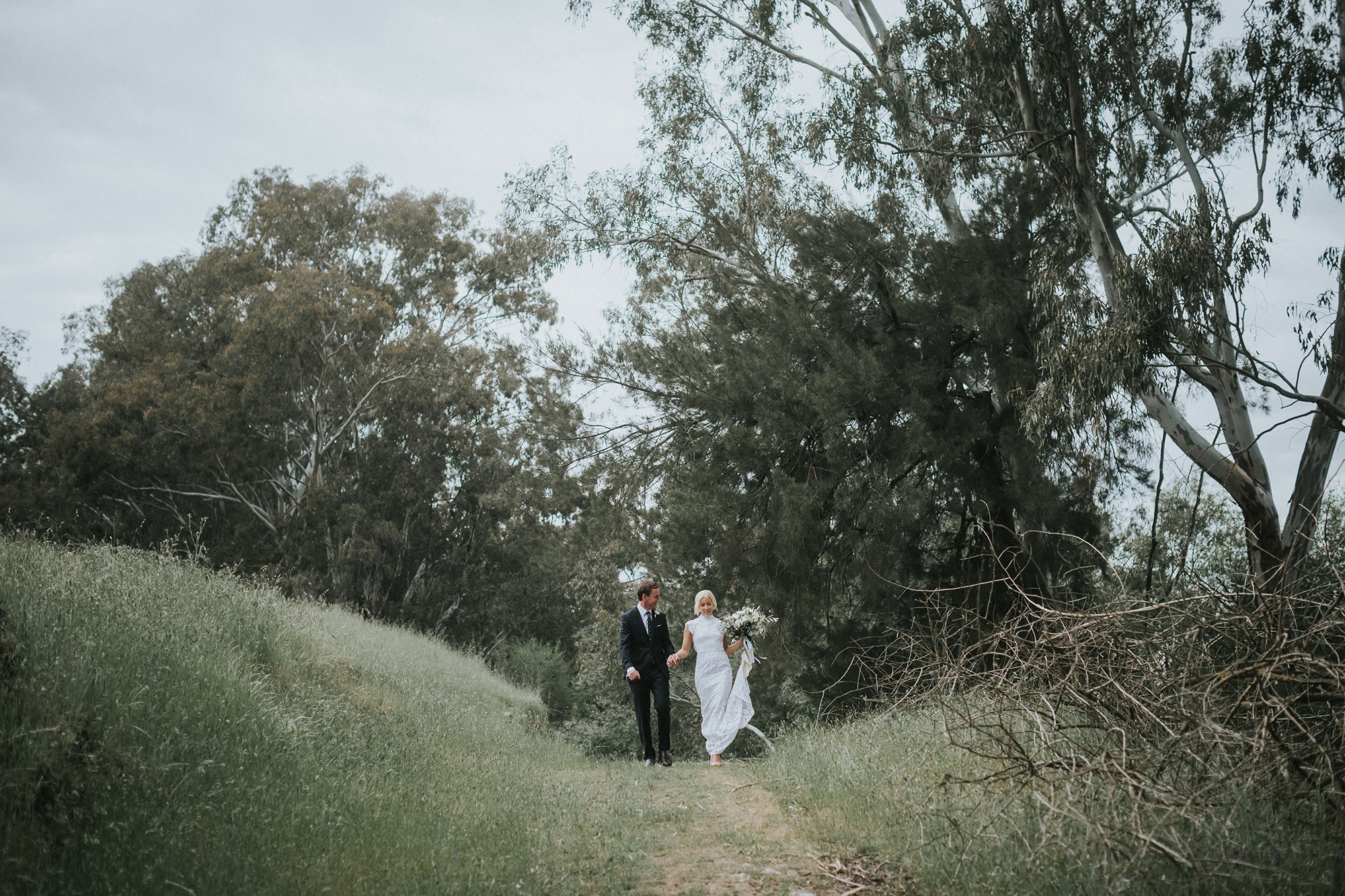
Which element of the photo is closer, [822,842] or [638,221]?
[822,842]

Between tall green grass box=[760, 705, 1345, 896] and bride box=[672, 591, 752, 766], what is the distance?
4.19 m

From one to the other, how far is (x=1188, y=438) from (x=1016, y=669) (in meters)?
7.83

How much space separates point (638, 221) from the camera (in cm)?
1712

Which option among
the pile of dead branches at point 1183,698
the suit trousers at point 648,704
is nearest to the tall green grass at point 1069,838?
the pile of dead branches at point 1183,698

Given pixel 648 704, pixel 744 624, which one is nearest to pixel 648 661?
pixel 648 704

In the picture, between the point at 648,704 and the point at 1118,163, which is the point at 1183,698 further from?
the point at 1118,163

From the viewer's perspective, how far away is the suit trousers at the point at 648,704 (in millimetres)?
8422

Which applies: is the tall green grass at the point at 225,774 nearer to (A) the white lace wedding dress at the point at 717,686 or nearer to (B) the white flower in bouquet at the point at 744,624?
(A) the white lace wedding dress at the point at 717,686

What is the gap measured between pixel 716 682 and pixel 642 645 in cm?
121

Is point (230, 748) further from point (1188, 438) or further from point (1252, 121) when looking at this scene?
point (1252, 121)

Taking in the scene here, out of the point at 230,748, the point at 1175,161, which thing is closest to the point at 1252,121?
the point at 1175,161

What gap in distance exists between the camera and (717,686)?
9297mm

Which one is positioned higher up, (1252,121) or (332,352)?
(1252,121)

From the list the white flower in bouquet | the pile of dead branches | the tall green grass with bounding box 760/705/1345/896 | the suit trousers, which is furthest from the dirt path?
Result: the white flower in bouquet
